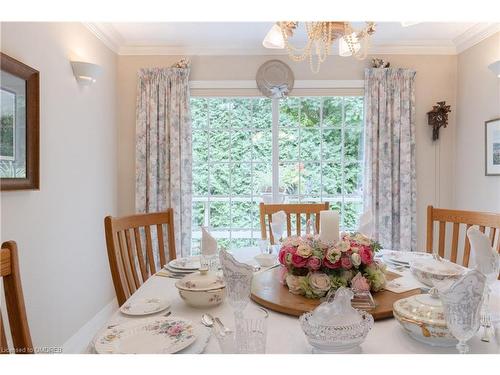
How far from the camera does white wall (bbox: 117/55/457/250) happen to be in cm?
322

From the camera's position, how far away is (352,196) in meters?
3.32

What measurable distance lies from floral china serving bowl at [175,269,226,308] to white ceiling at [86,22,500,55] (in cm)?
215

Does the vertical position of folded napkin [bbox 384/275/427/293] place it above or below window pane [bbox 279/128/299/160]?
below

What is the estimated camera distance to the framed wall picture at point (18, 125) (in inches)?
66.5

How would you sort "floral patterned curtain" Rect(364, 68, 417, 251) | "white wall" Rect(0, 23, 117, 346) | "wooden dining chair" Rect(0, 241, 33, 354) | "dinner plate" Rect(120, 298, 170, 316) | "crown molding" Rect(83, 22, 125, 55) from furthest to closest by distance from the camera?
"floral patterned curtain" Rect(364, 68, 417, 251)
"crown molding" Rect(83, 22, 125, 55)
"white wall" Rect(0, 23, 117, 346)
"dinner plate" Rect(120, 298, 170, 316)
"wooden dining chair" Rect(0, 241, 33, 354)

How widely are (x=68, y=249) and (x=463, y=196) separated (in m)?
3.22

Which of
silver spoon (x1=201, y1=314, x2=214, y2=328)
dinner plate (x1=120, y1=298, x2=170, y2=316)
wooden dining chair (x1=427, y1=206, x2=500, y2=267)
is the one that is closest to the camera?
silver spoon (x1=201, y1=314, x2=214, y2=328)

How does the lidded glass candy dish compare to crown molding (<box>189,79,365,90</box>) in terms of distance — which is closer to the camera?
the lidded glass candy dish

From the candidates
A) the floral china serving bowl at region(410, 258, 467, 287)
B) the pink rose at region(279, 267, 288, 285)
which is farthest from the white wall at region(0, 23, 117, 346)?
the floral china serving bowl at region(410, 258, 467, 287)

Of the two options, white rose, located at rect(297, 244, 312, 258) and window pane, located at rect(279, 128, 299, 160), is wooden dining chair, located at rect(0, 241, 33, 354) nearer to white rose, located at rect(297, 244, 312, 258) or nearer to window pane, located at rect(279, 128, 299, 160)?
white rose, located at rect(297, 244, 312, 258)

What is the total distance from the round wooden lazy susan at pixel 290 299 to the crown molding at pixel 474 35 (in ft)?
8.20

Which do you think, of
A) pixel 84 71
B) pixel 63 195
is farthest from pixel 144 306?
pixel 84 71

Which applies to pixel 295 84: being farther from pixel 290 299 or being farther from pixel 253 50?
pixel 290 299
